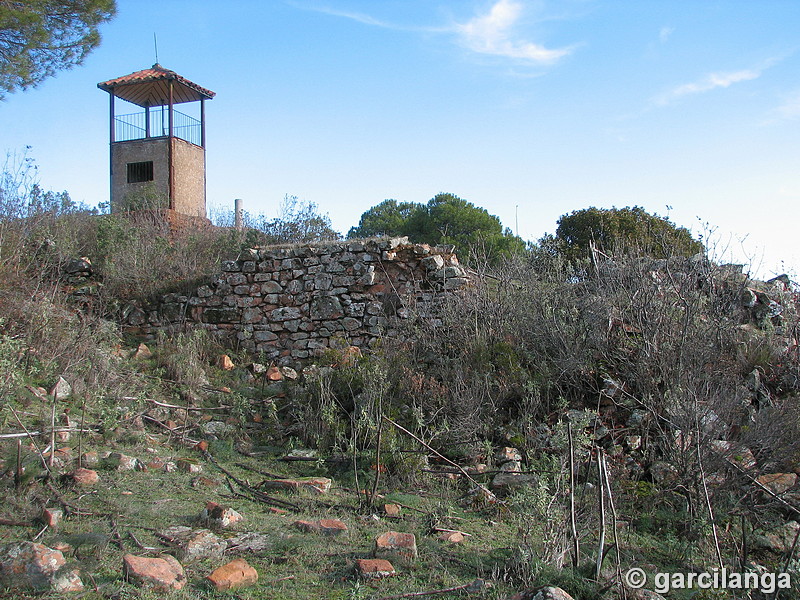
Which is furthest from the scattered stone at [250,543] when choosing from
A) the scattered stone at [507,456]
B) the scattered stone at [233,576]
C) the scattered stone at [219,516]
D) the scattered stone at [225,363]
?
Result: the scattered stone at [225,363]

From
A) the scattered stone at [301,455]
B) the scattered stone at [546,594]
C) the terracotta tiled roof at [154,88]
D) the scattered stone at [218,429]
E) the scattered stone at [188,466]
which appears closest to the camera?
the scattered stone at [546,594]

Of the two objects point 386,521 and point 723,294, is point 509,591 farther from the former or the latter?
point 723,294

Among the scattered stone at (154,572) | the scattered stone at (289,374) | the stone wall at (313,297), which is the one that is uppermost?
the stone wall at (313,297)

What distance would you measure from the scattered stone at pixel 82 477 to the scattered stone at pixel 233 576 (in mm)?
1703

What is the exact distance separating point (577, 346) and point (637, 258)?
1567 millimetres

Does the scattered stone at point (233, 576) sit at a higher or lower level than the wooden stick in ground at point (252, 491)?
higher

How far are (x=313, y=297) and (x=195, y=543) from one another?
535 centimetres

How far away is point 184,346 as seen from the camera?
8.09 meters

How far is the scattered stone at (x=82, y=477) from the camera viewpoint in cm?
436

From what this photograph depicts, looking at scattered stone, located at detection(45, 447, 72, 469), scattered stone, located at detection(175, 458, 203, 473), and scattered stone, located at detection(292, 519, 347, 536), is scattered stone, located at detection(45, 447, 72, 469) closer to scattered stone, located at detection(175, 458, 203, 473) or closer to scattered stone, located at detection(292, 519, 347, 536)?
scattered stone, located at detection(175, 458, 203, 473)

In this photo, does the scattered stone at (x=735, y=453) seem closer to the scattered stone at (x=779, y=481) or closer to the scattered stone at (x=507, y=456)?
the scattered stone at (x=779, y=481)

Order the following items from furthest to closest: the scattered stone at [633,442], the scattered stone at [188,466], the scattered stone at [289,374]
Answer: the scattered stone at [289,374] → the scattered stone at [633,442] → the scattered stone at [188,466]

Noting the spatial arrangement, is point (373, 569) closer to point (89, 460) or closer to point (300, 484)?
point (300, 484)

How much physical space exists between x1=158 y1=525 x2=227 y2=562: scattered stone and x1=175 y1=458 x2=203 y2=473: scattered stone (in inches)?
55.9
